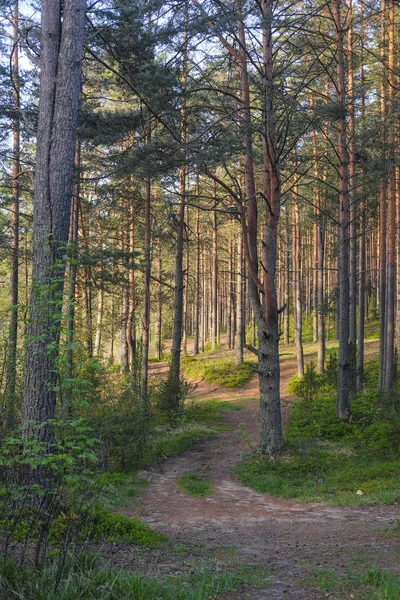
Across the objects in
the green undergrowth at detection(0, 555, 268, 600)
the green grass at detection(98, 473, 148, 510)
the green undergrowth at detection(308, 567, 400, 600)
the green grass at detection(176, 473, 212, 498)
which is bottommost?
the green grass at detection(176, 473, 212, 498)

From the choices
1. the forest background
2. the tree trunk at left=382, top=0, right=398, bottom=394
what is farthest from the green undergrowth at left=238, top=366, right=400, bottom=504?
the tree trunk at left=382, top=0, right=398, bottom=394

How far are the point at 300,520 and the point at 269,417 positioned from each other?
3930mm

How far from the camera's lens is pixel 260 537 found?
23.3 feet

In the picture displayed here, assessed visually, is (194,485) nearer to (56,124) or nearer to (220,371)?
(56,124)

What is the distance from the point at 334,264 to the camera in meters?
38.5

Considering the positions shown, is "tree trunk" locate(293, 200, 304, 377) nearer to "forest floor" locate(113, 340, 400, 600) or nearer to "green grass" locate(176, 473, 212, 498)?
"forest floor" locate(113, 340, 400, 600)

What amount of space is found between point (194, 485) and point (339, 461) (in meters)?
3.39

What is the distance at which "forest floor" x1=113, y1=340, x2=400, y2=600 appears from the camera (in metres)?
4.81

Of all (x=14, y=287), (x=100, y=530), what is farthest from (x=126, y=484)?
(x=14, y=287)

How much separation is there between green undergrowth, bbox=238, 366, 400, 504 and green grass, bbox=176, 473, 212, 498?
2.87 ft

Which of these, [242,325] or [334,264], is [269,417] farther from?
[334,264]

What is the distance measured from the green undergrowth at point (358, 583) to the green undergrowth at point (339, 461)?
426 centimetres

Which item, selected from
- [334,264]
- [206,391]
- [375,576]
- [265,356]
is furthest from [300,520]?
[334,264]

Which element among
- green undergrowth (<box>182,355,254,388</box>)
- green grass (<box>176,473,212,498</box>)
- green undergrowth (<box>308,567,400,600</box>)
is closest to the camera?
green undergrowth (<box>308,567,400,600</box>)
